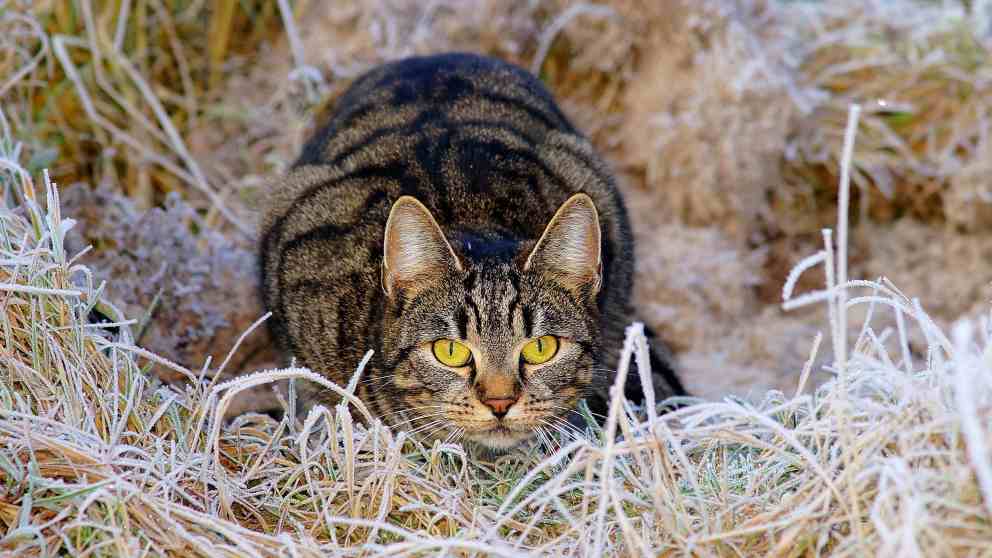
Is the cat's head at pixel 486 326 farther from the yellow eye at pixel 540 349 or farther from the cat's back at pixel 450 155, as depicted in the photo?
the cat's back at pixel 450 155

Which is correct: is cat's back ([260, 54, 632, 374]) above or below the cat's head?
above

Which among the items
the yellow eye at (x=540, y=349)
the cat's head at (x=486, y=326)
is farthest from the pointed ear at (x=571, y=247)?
the yellow eye at (x=540, y=349)


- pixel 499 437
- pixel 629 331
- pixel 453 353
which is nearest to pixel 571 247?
pixel 453 353

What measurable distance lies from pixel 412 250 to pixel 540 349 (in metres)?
0.38

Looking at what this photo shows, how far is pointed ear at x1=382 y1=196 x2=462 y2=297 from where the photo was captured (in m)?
2.28

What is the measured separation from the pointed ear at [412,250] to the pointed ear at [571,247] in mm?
209

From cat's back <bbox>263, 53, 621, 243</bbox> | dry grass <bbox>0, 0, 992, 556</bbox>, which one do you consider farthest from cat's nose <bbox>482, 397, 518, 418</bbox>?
cat's back <bbox>263, 53, 621, 243</bbox>

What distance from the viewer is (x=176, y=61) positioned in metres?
4.28

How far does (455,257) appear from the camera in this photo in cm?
234

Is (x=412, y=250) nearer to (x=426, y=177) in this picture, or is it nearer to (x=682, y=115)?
(x=426, y=177)

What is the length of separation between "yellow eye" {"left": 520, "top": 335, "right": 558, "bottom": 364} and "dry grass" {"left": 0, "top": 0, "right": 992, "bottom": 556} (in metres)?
0.22

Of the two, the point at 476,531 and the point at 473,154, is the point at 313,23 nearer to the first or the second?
the point at 473,154

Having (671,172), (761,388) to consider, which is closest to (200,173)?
(671,172)

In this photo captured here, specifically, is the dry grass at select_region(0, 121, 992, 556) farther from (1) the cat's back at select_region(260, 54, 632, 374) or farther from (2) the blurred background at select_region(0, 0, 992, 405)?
(2) the blurred background at select_region(0, 0, 992, 405)
